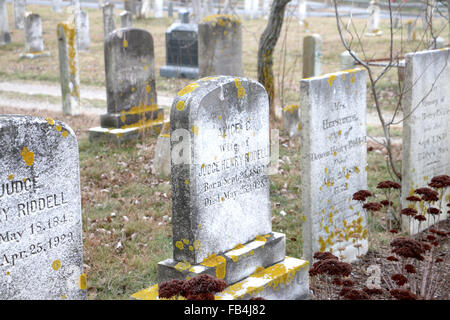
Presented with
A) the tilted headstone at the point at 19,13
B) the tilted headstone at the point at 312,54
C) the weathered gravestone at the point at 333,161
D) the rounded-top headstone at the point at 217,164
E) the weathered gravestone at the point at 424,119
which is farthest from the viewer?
the tilted headstone at the point at 19,13

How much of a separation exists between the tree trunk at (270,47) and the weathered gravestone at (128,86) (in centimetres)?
182

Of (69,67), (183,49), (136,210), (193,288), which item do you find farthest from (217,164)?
(183,49)

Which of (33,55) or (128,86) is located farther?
(33,55)

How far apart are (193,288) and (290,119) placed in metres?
6.51

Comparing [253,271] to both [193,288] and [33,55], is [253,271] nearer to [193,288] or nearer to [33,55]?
[193,288]

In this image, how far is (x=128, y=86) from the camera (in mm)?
9031

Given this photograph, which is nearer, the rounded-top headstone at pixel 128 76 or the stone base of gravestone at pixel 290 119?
the rounded-top headstone at pixel 128 76

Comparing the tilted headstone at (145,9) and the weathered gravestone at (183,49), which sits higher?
the tilted headstone at (145,9)

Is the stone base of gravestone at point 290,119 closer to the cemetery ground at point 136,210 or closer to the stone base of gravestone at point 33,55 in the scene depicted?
the cemetery ground at point 136,210

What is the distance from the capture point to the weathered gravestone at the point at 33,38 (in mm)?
16984

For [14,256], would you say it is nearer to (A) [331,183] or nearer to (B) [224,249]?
(B) [224,249]

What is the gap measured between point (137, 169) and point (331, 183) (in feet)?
10.8

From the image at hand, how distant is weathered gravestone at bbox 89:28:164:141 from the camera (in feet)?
28.9

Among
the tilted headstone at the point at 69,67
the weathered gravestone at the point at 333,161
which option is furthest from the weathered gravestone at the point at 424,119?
the tilted headstone at the point at 69,67
